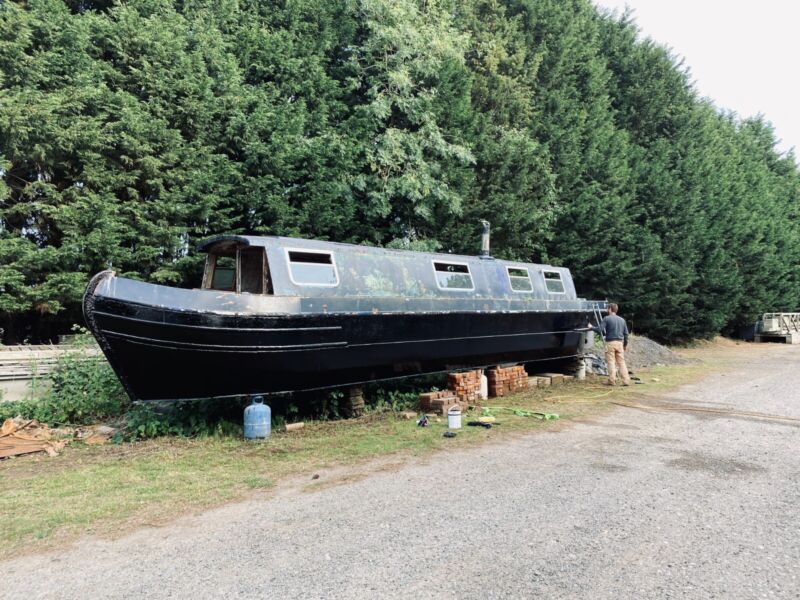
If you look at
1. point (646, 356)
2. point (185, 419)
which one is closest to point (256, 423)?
point (185, 419)

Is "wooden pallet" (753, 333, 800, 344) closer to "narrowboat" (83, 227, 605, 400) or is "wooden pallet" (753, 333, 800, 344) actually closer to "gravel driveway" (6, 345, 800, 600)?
"narrowboat" (83, 227, 605, 400)

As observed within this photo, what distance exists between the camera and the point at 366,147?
15898 mm

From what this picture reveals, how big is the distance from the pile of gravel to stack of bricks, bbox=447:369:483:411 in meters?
7.72

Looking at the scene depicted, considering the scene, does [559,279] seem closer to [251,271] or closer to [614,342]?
[614,342]

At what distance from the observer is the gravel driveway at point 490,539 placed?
311cm

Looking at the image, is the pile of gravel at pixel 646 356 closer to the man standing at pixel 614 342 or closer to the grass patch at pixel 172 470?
the man standing at pixel 614 342

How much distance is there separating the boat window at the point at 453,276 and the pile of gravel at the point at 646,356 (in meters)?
7.80

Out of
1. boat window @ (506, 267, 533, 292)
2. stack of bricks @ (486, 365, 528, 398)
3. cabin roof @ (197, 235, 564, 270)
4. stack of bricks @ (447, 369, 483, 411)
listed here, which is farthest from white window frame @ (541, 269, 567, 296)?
cabin roof @ (197, 235, 564, 270)

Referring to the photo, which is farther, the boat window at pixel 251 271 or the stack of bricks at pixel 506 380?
the stack of bricks at pixel 506 380

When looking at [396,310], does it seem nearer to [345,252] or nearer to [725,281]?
[345,252]

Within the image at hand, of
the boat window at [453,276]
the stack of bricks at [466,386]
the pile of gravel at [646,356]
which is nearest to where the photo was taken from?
the stack of bricks at [466,386]

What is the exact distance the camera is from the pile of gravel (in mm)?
15588

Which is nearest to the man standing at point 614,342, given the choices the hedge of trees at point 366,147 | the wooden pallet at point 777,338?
the hedge of trees at point 366,147

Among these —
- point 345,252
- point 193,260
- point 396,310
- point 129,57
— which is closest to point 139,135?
point 129,57
